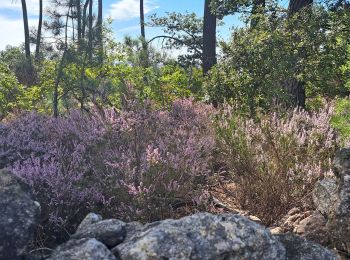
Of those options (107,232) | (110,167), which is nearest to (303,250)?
(107,232)

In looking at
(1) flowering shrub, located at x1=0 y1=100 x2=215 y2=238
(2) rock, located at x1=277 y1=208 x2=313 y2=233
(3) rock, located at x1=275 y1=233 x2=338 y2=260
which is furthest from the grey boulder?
(2) rock, located at x1=277 y1=208 x2=313 y2=233

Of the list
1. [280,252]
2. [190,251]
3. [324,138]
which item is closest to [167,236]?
[190,251]

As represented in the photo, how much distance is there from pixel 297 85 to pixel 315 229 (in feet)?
18.9

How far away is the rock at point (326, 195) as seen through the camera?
339 centimetres

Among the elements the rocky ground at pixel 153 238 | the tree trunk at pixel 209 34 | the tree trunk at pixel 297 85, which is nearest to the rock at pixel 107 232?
the rocky ground at pixel 153 238

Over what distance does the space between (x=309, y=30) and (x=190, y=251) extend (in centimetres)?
681

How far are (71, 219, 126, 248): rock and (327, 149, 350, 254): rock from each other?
139 centimetres

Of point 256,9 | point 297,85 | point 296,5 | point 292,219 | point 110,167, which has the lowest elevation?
point 292,219

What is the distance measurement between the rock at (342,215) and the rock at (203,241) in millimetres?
665

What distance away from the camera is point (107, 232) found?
8.82 ft

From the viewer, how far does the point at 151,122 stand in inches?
229

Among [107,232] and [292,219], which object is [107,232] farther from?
[292,219]

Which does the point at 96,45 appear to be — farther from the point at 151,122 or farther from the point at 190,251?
the point at 190,251

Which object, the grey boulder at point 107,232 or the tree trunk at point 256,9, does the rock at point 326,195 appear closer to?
the grey boulder at point 107,232
